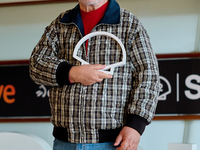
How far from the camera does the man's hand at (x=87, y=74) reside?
30.2 inches

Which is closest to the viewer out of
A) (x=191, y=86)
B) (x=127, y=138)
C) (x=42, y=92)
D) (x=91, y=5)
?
(x=127, y=138)

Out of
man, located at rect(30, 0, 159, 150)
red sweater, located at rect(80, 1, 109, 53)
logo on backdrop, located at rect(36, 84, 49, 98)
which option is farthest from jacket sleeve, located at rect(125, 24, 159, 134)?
logo on backdrop, located at rect(36, 84, 49, 98)

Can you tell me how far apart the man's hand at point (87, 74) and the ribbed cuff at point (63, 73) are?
1 centimetres

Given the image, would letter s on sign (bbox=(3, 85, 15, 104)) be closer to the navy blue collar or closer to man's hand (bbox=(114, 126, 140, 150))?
the navy blue collar

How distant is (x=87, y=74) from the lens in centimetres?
77

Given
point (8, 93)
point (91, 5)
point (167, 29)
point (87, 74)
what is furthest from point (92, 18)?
point (8, 93)

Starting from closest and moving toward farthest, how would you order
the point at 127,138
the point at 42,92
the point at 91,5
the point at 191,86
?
the point at 127,138
the point at 91,5
the point at 191,86
the point at 42,92

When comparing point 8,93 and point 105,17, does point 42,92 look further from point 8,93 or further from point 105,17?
point 105,17

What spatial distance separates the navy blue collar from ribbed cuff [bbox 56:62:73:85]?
0.13 metres

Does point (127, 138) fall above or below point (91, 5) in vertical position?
below

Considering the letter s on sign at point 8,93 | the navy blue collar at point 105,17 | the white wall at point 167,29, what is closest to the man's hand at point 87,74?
the navy blue collar at point 105,17

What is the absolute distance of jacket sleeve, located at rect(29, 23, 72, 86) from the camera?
79 cm

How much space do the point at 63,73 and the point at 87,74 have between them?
8 cm

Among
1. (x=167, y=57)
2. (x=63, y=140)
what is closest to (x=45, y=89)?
(x=167, y=57)
